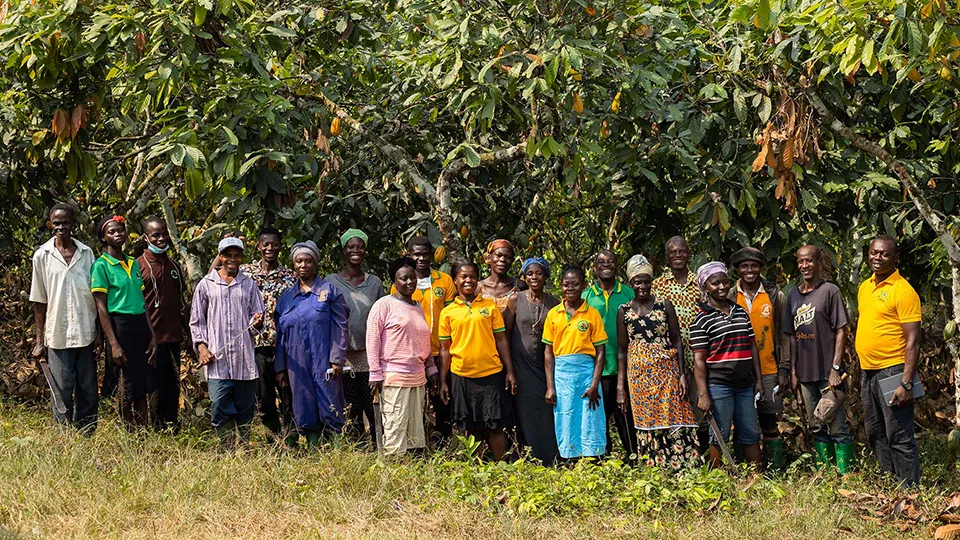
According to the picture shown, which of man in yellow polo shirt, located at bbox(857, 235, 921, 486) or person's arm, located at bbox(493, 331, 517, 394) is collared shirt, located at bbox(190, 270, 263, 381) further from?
man in yellow polo shirt, located at bbox(857, 235, 921, 486)

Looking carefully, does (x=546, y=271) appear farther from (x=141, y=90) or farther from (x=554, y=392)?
(x=141, y=90)

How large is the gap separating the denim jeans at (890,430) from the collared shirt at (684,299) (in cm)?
104

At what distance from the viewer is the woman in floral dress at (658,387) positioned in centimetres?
609

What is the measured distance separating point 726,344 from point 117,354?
3667mm

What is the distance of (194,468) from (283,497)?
593 millimetres

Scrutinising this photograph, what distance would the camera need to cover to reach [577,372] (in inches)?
246

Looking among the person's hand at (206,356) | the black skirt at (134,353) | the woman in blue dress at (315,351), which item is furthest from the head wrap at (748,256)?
the black skirt at (134,353)

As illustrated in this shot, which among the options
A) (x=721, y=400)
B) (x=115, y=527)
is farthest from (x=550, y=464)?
(x=115, y=527)

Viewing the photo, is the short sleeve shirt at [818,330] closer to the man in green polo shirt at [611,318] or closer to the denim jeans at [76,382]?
the man in green polo shirt at [611,318]

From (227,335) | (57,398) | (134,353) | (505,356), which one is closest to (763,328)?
(505,356)

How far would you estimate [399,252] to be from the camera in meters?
9.15

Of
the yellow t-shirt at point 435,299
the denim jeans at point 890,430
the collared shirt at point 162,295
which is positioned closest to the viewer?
the denim jeans at point 890,430

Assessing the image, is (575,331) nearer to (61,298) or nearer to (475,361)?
(475,361)

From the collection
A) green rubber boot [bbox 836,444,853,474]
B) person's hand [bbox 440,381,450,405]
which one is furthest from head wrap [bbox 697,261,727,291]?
person's hand [bbox 440,381,450,405]
